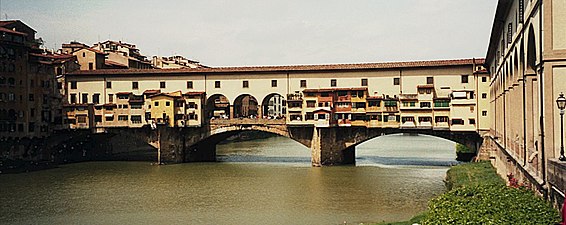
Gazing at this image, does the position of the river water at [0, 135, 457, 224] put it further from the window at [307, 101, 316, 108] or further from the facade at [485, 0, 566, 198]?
the facade at [485, 0, 566, 198]

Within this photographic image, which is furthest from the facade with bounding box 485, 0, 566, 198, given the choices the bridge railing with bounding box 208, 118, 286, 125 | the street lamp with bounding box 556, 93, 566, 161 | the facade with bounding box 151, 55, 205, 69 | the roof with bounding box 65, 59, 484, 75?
the facade with bounding box 151, 55, 205, 69

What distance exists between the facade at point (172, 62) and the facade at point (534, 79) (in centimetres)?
5535

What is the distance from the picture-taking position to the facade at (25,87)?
125ft

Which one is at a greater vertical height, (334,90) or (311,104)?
(334,90)

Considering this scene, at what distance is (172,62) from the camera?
75.3 metres

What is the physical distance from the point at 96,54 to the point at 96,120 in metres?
7.26

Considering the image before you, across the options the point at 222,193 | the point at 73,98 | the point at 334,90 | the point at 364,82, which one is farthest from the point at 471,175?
the point at 73,98

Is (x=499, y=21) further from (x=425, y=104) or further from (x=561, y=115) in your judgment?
(x=425, y=104)

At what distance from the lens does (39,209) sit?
2258cm

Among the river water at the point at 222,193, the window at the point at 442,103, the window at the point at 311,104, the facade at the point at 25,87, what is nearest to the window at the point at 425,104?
the window at the point at 442,103

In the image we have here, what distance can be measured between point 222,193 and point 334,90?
13649 millimetres

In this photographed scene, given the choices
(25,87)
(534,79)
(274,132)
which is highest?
(25,87)

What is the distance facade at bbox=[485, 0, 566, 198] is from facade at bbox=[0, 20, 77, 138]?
30.6 m

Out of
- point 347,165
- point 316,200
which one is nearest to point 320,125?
point 347,165
